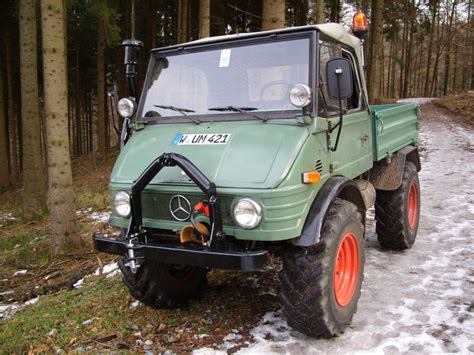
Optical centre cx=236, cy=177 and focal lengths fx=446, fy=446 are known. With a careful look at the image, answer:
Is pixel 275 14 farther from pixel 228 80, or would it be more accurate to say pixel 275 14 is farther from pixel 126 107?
pixel 126 107

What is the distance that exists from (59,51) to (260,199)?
5.14m

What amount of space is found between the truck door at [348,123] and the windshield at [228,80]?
0.81 feet

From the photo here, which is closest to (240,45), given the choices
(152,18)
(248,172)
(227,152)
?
(227,152)

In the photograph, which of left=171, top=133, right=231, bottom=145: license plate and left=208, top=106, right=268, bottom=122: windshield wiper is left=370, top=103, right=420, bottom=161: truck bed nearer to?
left=208, top=106, right=268, bottom=122: windshield wiper

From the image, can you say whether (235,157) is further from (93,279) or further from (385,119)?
(93,279)

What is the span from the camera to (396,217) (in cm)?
531

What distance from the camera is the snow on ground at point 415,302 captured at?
3.41m

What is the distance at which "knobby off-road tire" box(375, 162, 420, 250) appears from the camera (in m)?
5.31

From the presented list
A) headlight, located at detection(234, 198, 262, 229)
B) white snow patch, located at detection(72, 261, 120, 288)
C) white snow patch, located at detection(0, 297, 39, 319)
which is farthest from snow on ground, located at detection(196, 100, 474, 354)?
white snow patch, located at detection(0, 297, 39, 319)

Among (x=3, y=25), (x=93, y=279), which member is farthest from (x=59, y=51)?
(x=3, y=25)

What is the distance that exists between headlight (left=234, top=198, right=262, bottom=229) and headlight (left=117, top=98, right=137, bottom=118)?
1637 mm

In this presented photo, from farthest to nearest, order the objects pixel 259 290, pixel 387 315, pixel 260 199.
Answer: pixel 259 290
pixel 387 315
pixel 260 199

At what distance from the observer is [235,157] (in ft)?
10.7

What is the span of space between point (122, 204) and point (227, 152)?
0.95m
